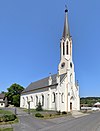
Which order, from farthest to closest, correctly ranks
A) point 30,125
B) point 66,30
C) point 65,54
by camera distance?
point 66,30 → point 65,54 → point 30,125

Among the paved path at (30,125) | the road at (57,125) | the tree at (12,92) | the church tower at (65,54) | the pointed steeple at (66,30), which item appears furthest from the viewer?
the tree at (12,92)

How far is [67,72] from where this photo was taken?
197 ft

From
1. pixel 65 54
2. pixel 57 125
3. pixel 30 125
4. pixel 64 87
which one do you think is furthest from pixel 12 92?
pixel 57 125

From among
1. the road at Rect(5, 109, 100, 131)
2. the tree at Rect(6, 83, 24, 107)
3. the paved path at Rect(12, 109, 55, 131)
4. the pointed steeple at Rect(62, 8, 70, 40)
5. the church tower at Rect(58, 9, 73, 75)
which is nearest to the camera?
the road at Rect(5, 109, 100, 131)

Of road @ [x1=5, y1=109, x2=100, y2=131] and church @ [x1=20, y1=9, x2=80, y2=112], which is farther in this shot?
church @ [x1=20, y1=9, x2=80, y2=112]

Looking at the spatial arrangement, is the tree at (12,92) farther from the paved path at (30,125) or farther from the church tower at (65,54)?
the paved path at (30,125)

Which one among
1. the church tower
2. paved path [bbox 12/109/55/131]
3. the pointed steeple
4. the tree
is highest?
the pointed steeple

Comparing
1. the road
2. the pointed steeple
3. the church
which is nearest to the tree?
the church

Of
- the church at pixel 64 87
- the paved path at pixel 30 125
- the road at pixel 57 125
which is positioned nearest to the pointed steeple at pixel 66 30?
the church at pixel 64 87

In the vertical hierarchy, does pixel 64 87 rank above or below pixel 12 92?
above

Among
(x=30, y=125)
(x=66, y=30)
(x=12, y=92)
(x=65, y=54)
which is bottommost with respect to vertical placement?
(x=30, y=125)

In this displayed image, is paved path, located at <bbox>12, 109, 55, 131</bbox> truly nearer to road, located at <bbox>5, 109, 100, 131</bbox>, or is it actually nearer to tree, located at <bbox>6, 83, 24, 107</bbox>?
road, located at <bbox>5, 109, 100, 131</bbox>

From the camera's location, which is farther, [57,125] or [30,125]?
[57,125]

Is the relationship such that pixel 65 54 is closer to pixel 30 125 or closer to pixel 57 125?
pixel 57 125
